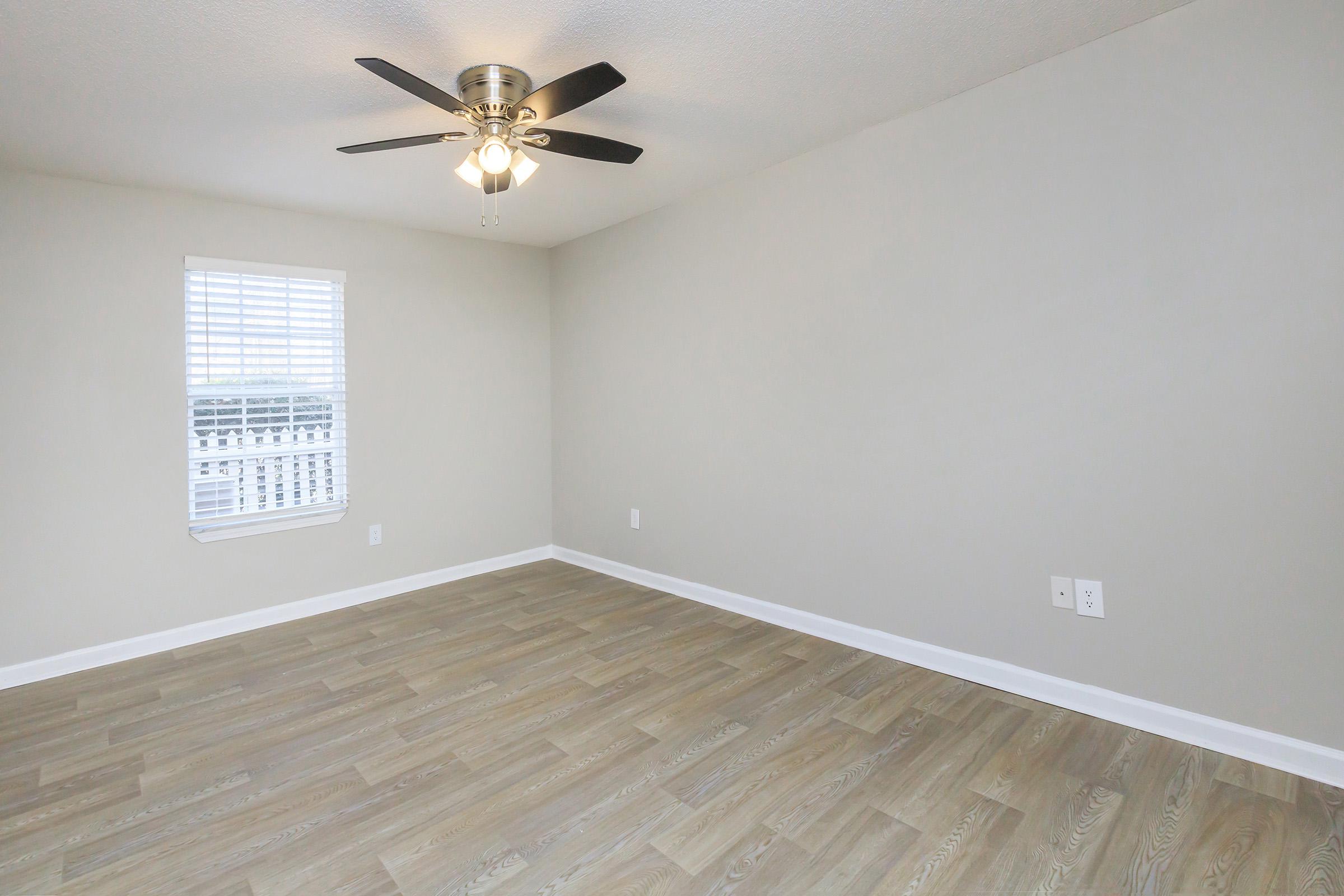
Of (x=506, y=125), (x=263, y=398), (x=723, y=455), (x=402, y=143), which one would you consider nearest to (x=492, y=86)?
(x=506, y=125)

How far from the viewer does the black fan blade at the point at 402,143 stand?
2158 millimetres

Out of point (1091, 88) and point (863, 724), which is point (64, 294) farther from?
point (1091, 88)

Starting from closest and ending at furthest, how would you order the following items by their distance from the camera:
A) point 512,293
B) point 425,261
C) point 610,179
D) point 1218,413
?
point 1218,413, point 610,179, point 425,261, point 512,293

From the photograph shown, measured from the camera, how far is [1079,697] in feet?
7.94

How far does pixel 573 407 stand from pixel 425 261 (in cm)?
137

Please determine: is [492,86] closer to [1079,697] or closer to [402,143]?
[402,143]

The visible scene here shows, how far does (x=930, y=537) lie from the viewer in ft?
9.25

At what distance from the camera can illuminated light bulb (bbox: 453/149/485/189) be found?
227 centimetres

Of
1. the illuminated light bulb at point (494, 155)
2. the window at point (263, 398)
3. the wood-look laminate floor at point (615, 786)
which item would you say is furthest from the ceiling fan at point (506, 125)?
the wood-look laminate floor at point (615, 786)

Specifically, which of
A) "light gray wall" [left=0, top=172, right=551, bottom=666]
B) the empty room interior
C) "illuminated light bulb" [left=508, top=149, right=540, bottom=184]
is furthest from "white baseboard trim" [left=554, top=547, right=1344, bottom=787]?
"illuminated light bulb" [left=508, top=149, right=540, bottom=184]

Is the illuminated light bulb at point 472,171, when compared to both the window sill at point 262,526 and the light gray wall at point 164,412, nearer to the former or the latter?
the light gray wall at point 164,412

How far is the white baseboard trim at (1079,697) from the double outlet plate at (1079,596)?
278 millimetres

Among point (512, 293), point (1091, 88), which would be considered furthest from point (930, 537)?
point (512, 293)

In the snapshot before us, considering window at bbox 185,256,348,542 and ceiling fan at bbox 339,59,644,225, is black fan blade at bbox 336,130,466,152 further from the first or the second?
window at bbox 185,256,348,542
